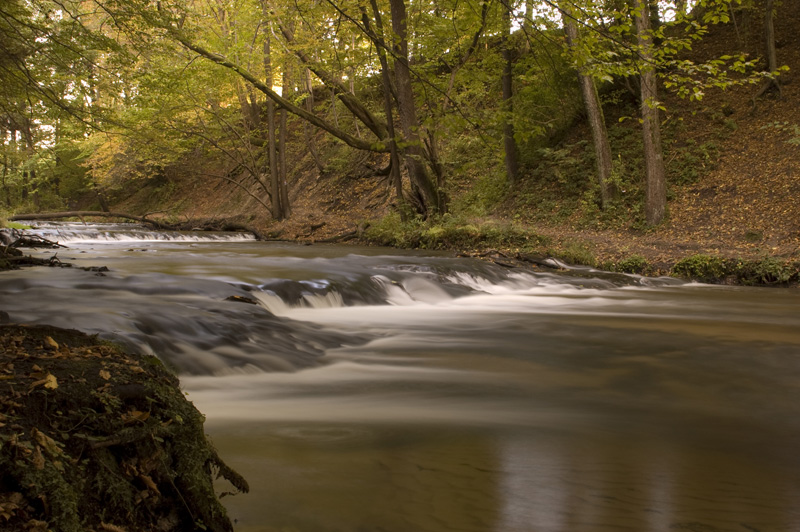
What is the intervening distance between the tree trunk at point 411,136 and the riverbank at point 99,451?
1349 centimetres

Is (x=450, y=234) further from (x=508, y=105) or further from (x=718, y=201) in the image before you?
(x=718, y=201)

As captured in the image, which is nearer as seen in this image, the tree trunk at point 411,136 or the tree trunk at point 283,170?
the tree trunk at point 411,136

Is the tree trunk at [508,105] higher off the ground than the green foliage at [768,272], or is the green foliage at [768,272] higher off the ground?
the tree trunk at [508,105]

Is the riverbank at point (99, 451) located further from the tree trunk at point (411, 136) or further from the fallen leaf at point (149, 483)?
the tree trunk at point (411, 136)

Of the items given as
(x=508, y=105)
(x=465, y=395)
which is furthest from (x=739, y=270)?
(x=508, y=105)

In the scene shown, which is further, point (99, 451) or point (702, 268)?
point (702, 268)

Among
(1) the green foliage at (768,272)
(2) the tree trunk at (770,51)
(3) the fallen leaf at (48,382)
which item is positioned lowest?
(1) the green foliage at (768,272)

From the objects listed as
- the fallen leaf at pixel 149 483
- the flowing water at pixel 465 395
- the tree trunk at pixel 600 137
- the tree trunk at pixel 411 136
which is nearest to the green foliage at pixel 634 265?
the flowing water at pixel 465 395

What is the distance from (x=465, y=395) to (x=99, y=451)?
2.87m

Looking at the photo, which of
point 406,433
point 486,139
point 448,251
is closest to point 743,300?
point 486,139

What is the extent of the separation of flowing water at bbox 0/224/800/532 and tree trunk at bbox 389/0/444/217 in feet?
25.5

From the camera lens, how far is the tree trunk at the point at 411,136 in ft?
51.3

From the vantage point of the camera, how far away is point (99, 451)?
1774 mm

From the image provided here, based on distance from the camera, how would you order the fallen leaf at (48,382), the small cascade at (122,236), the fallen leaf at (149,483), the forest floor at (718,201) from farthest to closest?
the small cascade at (122,236), the forest floor at (718,201), the fallen leaf at (48,382), the fallen leaf at (149,483)
